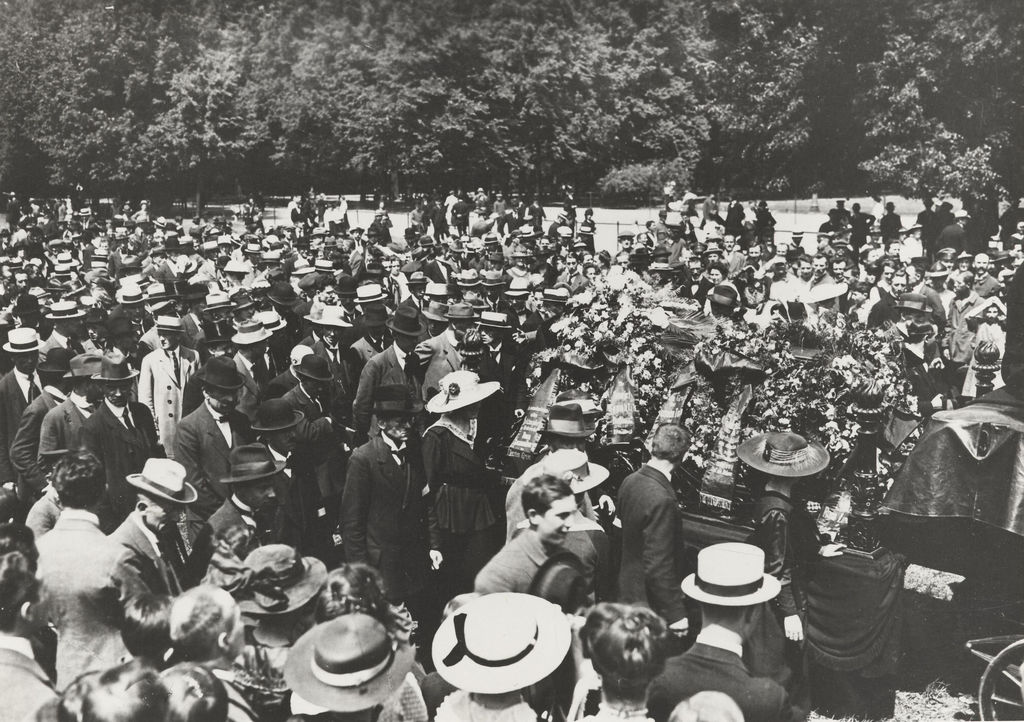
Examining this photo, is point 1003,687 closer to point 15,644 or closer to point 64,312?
point 15,644

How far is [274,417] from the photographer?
6.57 meters

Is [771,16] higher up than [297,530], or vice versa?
[771,16]

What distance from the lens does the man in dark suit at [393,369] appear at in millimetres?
8141

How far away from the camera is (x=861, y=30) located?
24.7m

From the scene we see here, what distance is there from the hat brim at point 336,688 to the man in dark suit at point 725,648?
107cm

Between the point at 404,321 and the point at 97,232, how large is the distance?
20026mm

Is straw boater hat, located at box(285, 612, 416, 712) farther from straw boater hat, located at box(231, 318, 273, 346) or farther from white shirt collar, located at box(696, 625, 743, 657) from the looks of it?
straw boater hat, located at box(231, 318, 273, 346)

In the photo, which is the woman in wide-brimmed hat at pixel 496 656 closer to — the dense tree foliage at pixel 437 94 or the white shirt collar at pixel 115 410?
the white shirt collar at pixel 115 410

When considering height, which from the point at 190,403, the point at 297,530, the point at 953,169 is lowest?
the point at 297,530

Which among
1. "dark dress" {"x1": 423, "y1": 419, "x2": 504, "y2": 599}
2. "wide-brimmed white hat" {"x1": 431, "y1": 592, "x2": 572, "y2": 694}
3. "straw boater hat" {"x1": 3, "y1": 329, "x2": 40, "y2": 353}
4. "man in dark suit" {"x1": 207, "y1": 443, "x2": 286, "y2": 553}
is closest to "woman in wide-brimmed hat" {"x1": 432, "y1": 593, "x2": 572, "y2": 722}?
"wide-brimmed white hat" {"x1": 431, "y1": 592, "x2": 572, "y2": 694}

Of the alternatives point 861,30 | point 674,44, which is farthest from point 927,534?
point 674,44

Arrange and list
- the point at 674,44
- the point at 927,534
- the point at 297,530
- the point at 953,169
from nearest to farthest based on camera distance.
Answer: the point at 927,534 < the point at 297,530 < the point at 953,169 < the point at 674,44

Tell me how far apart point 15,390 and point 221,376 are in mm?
2111

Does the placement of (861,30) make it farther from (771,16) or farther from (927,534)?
(927,534)
